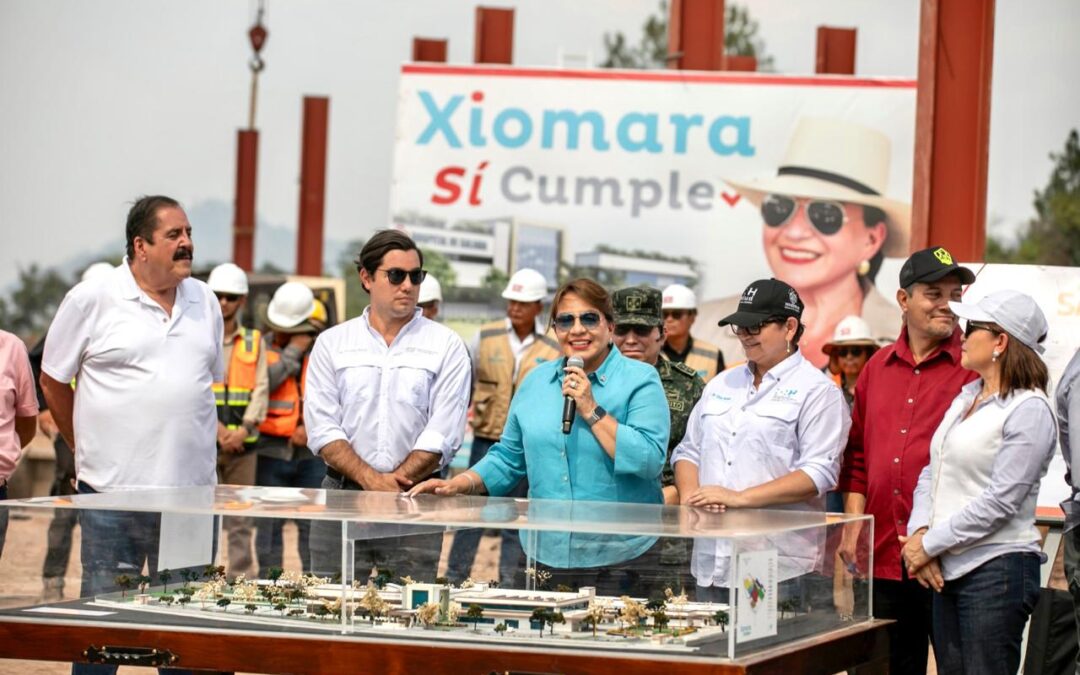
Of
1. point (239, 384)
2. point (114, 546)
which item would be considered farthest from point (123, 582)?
point (239, 384)

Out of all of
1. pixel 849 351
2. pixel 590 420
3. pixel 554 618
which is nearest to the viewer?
pixel 554 618

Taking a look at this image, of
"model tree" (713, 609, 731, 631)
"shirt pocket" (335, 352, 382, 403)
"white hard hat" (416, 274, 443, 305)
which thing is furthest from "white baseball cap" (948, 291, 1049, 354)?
"white hard hat" (416, 274, 443, 305)

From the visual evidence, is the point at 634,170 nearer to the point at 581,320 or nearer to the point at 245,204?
the point at 581,320

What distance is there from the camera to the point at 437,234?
545 inches

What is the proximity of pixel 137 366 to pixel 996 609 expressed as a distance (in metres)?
3.21

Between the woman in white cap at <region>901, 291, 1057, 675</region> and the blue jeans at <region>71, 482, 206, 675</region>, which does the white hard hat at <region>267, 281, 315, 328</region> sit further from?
the woman in white cap at <region>901, 291, 1057, 675</region>

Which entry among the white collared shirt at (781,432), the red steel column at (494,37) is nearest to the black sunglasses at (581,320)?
the white collared shirt at (781,432)

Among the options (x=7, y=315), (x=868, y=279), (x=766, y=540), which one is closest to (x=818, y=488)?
(x=766, y=540)

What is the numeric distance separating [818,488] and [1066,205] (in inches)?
1769

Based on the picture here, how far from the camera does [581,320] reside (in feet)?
19.2

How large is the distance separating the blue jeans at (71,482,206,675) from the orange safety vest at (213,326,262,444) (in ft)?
14.7

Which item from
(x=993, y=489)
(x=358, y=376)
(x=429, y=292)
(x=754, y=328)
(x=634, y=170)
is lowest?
(x=993, y=489)

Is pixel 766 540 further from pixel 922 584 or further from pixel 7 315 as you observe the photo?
pixel 7 315

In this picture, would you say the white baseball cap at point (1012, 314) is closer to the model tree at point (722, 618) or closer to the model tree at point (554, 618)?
the model tree at point (722, 618)
